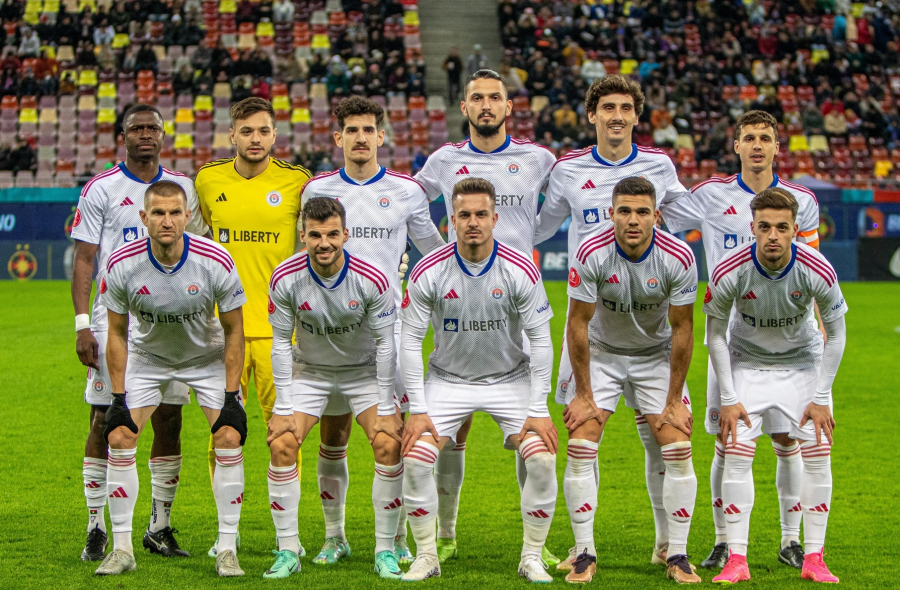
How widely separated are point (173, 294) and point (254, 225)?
2.80 ft

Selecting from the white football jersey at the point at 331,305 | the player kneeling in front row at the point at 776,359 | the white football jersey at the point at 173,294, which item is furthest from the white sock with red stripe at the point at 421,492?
the player kneeling in front row at the point at 776,359

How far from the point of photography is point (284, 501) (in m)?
5.52

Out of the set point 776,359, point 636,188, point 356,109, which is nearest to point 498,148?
point 356,109

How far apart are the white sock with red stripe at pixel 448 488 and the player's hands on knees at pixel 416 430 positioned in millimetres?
577

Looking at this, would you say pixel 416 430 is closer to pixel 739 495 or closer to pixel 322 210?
pixel 322 210

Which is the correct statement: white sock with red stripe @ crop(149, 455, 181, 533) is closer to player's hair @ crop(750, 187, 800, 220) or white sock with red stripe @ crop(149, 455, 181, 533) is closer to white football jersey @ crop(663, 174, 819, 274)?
white football jersey @ crop(663, 174, 819, 274)

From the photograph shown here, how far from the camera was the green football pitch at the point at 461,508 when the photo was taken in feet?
18.1

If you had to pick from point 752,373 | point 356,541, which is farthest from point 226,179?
point 752,373

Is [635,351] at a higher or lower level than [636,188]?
lower

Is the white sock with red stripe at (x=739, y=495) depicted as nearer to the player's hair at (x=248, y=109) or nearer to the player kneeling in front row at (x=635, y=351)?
the player kneeling in front row at (x=635, y=351)

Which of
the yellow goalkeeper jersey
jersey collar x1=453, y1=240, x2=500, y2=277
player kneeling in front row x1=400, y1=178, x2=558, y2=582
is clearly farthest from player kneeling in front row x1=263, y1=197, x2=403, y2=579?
the yellow goalkeeper jersey

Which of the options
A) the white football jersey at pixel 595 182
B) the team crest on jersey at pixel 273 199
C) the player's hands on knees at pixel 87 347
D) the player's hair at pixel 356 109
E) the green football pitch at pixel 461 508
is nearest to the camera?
the green football pitch at pixel 461 508

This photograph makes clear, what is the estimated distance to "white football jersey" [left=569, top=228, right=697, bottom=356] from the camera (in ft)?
18.2

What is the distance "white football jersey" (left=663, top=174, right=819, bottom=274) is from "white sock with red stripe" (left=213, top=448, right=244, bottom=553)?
3078 mm
